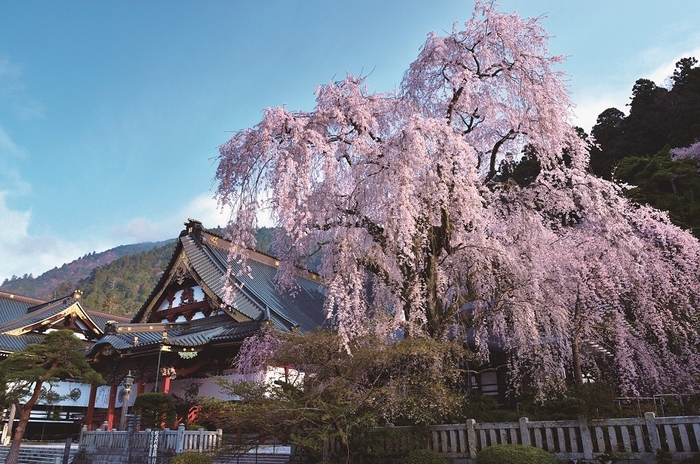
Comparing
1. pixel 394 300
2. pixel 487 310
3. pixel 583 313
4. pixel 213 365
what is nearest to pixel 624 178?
pixel 583 313

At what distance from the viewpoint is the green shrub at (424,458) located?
859 cm

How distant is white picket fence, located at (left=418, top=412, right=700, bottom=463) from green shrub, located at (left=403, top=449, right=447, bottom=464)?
1.38ft

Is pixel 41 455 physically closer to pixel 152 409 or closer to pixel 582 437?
pixel 152 409

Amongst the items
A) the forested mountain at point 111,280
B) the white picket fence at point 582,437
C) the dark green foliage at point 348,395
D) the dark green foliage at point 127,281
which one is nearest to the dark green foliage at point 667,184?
the white picket fence at point 582,437

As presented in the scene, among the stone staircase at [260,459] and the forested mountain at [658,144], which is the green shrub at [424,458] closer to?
the stone staircase at [260,459]

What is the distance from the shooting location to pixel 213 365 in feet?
57.3

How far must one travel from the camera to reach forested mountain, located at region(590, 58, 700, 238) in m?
17.9

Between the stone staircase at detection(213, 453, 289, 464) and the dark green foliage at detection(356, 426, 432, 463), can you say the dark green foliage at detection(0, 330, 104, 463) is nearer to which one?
the stone staircase at detection(213, 453, 289, 464)

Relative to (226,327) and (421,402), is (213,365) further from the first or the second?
(421,402)

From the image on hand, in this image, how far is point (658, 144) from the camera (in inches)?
1148

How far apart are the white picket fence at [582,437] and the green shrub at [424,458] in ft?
1.38

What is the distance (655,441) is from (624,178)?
1683cm

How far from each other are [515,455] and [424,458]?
5.60 feet

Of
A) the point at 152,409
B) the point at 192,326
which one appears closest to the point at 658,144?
the point at 192,326
